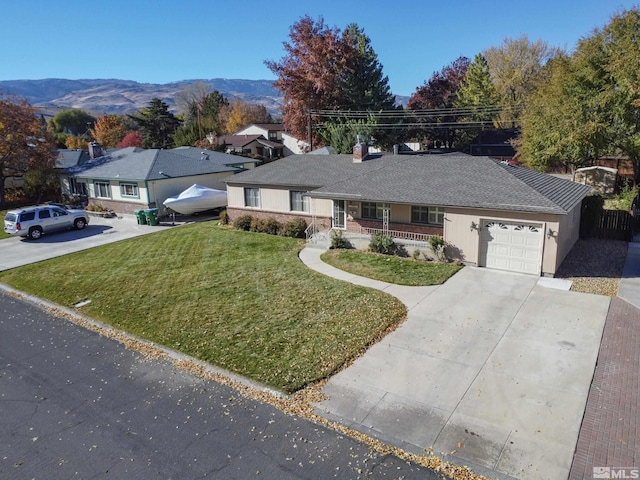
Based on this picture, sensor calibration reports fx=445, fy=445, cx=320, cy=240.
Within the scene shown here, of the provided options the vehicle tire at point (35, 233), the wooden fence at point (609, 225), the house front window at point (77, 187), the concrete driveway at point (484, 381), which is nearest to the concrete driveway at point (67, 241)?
the vehicle tire at point (35, 233)

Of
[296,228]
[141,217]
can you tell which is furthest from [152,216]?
[296,228]

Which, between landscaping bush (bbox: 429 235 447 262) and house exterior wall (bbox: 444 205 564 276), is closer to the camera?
house exterior wall (bbox: 444 205 564 276)

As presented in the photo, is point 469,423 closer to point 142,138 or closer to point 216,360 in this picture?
point 216,360

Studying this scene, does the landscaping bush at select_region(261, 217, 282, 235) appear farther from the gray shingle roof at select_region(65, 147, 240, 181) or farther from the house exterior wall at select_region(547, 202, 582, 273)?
the house exterior wall at select_region(547, 202, 582, 273)

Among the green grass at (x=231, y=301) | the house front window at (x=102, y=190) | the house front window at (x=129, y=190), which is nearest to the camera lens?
the green grass at (x=231, y=301)

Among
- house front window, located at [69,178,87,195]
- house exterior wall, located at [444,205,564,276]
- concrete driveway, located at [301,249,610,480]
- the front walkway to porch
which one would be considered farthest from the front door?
house front window, located at [69,178,87,195]

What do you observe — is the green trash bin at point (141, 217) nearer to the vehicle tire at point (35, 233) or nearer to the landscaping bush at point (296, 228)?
the vehicle tire at point (35, 233)

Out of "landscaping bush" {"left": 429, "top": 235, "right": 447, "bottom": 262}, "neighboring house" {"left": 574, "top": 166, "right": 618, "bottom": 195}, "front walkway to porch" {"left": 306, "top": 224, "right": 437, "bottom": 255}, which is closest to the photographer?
"landscaping bush" {"left": 429, "top": 235, "right": 447, "bottom": 262}
